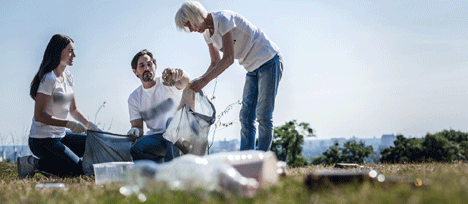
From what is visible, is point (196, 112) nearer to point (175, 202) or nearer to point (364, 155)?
point (175, 202)

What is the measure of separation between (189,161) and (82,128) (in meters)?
2.79

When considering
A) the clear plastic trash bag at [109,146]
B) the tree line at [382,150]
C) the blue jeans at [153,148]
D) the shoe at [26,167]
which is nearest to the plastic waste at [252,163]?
the blue jeans at [153,148]

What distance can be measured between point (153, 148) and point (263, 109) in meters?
1.22

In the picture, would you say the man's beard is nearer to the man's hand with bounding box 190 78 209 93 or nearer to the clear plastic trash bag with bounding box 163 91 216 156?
the clear plastic trash bag with bounding box 163 91 216 156

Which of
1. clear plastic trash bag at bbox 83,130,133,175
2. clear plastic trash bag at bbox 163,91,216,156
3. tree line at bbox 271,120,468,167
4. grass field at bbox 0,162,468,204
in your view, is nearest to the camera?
grass field at bbox 0,162,468,204

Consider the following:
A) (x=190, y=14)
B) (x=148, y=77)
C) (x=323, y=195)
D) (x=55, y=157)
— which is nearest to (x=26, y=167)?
(x=55, y=157)

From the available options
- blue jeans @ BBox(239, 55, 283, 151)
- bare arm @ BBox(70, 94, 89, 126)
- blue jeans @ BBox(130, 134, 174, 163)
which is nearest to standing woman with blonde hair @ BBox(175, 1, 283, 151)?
blue jeans @ BBox(239, 55, 283, 151)

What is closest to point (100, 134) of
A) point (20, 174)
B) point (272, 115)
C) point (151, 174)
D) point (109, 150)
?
point (109, 150)

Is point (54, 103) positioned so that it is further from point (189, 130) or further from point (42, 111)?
point (189, 130)

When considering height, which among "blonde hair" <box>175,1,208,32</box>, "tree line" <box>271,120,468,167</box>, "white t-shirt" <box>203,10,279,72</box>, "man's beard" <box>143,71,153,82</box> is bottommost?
"tree line" <box>271,120,468,167</box>

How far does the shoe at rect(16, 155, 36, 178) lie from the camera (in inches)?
181

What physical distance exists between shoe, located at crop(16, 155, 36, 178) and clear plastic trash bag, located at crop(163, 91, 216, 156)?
1.75 m

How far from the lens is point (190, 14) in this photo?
3441mm

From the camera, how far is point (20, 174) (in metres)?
4.72
